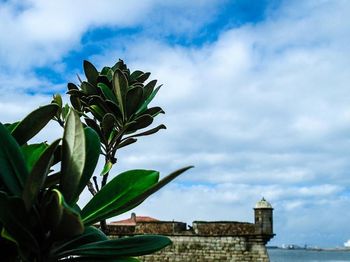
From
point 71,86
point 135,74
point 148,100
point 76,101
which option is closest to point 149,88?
point 148,100

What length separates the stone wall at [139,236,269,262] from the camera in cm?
1708

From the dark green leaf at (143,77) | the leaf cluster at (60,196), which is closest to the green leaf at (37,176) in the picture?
the leaf cluster at (60,196)

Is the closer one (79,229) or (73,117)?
(79,229)

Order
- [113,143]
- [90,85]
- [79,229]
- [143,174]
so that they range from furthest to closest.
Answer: [90,85] < [113,143] < [143,174] < [79,229]

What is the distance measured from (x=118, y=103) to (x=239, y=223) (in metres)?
14.0

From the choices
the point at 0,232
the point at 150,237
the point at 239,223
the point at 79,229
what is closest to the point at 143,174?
the point at 150,237

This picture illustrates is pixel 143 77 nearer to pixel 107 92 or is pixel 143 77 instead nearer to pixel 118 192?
pixel 107 92

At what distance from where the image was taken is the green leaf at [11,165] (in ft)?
6.01

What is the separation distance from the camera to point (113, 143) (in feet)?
13.5

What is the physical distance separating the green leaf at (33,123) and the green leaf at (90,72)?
2496 millimetres

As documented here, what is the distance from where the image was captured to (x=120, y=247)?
6.65 feet

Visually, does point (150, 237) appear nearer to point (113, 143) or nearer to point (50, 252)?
point (50, 252)

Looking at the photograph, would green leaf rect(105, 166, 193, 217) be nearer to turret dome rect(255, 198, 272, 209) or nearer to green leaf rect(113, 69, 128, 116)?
green leaf rect(113, 69, 128, 116)

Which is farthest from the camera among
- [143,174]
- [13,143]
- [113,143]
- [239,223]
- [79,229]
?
[239,223]
